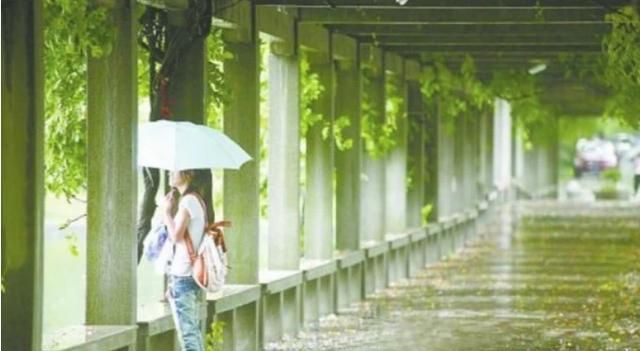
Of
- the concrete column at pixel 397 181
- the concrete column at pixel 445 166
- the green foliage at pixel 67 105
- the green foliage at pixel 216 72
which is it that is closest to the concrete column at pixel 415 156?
the concrete column at pixel 445 166

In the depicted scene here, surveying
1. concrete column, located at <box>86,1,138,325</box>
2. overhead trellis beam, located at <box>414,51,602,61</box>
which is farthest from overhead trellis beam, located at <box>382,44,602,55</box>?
concrete column, located at <box>86,1,138,325</box>

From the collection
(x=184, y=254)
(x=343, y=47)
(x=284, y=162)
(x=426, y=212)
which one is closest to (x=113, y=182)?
(x=184, y=254)

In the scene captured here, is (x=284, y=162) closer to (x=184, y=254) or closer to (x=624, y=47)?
(x=624, y=47)

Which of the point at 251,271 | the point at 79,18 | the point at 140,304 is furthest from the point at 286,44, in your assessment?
the point at 79,18

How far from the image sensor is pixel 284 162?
17.6 m

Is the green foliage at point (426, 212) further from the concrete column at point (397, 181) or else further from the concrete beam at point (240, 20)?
the concrete beam at point (240, 20)

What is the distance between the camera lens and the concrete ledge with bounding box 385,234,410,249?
2398cm

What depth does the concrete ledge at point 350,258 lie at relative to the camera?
65.9 ft

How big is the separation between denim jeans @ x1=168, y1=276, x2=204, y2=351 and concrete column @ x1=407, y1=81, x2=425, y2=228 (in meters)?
15.2

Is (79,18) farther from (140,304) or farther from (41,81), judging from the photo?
(140,304)

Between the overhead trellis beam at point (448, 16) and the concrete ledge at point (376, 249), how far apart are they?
190 inches

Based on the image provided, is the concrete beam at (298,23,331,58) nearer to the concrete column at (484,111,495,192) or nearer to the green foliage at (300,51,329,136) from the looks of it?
the green foliage at (300,51,329,136)

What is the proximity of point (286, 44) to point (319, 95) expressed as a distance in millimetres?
2314

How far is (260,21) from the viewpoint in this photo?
51.7 ft
